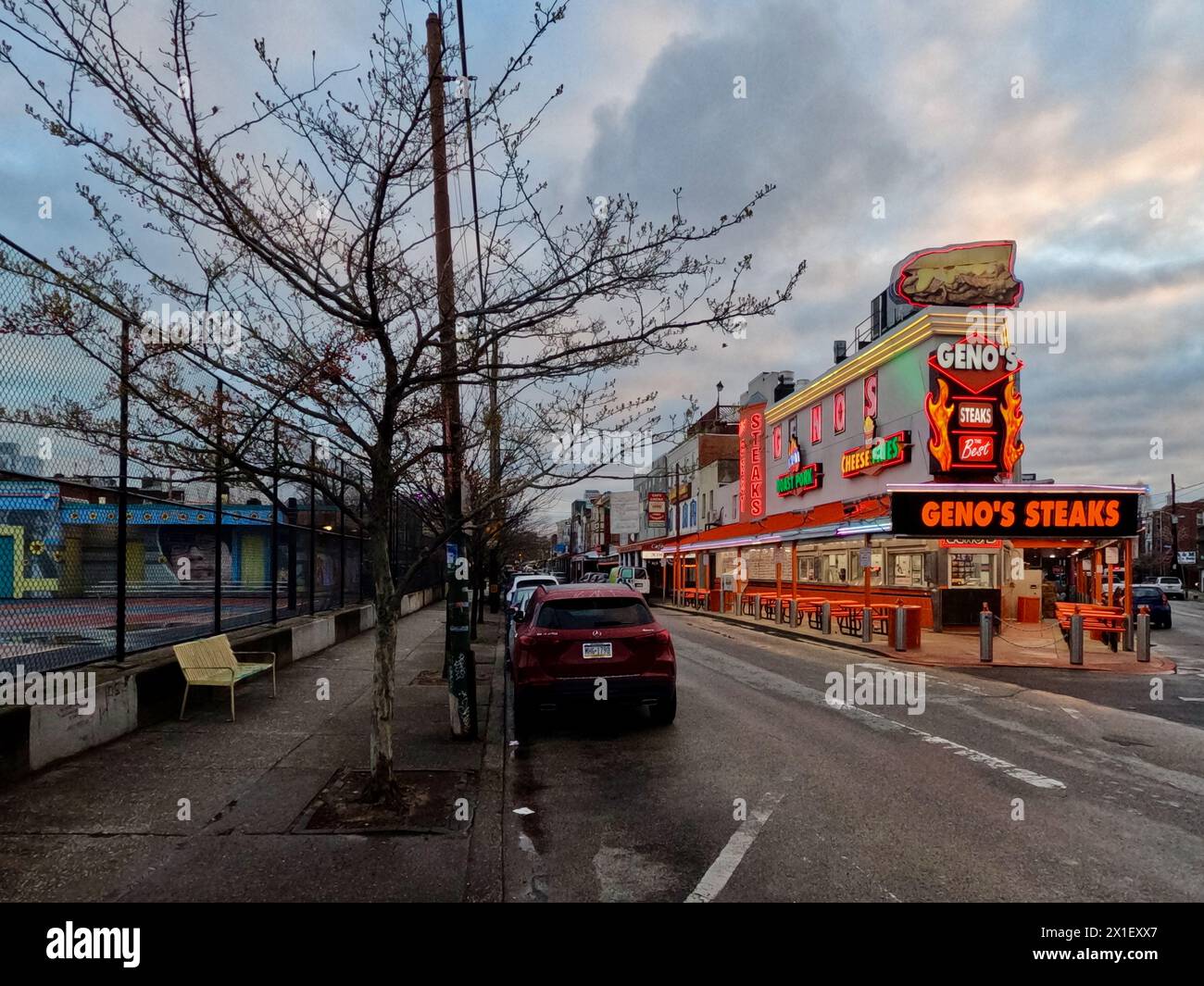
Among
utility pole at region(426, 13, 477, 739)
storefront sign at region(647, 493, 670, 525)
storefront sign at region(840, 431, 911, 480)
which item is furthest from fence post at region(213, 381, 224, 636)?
storefront sign at region(647, 493, 670, 525)

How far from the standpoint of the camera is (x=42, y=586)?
686cm

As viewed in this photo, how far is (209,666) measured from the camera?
8.99 metres

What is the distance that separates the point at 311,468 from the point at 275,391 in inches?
23.7

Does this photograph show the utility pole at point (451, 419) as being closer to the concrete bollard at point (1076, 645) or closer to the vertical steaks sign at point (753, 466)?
the concrete bollard at point (1076, 645)

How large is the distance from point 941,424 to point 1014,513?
18.7ft

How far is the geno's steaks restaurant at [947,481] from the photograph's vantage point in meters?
18.1

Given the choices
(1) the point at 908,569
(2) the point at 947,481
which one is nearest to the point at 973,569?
(1) the point at 908,569

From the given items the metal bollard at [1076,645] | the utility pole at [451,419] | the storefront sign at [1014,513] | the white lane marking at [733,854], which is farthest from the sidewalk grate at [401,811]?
the storefront sign at [1014,513]

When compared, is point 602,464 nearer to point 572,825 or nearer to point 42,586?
point 572,825

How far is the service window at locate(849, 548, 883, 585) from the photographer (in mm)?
26797

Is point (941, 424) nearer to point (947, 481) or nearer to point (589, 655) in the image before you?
point (947, 481)

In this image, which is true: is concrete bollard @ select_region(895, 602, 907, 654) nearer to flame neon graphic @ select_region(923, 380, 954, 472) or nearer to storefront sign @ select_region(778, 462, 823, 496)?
flame neon graphic @ select_region(923, 380, 954, 472)

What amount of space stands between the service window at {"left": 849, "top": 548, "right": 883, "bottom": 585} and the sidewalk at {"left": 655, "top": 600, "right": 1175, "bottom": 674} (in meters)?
3.80

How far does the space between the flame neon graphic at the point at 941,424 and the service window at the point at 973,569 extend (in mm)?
2962
